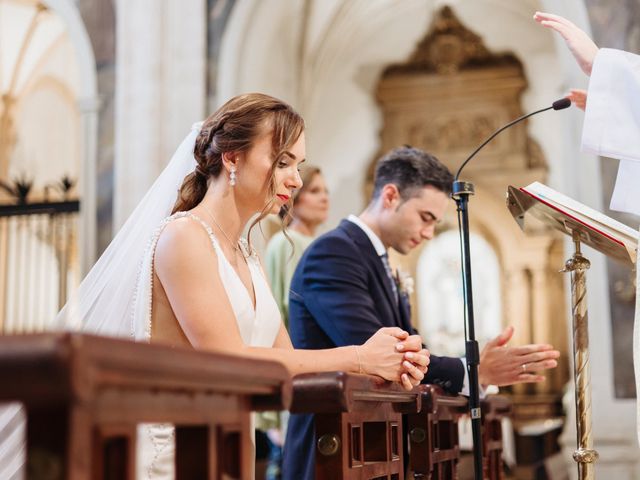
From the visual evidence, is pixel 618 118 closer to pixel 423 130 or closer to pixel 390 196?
pixel 390 196

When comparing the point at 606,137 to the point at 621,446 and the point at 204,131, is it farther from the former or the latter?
the point at 621,446

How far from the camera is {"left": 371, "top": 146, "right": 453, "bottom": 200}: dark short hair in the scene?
160 inches

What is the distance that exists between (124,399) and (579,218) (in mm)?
2128

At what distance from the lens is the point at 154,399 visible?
1339mm

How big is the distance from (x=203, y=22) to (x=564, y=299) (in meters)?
9.06

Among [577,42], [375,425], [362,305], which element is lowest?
[375,425]

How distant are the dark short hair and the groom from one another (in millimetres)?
43

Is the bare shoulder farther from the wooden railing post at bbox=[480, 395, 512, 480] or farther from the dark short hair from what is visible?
the wooden railing post at bbox=[480, 395, 512, 480]

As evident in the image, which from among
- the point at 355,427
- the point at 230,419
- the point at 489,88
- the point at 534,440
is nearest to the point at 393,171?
the point at 355,427

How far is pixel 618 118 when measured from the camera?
3195 millimetres

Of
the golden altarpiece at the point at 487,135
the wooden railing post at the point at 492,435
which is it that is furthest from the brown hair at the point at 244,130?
the golden altarpiece at the point at 487,135

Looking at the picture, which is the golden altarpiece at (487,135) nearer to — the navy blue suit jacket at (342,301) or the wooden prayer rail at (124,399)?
the navy blue suit jacket at (342,301)

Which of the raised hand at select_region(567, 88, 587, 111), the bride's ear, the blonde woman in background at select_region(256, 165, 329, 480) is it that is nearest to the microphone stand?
the raised hand at select_region(567, 88, 587, 111)

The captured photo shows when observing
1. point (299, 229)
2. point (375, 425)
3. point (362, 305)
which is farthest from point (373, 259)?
point (299, 229)
